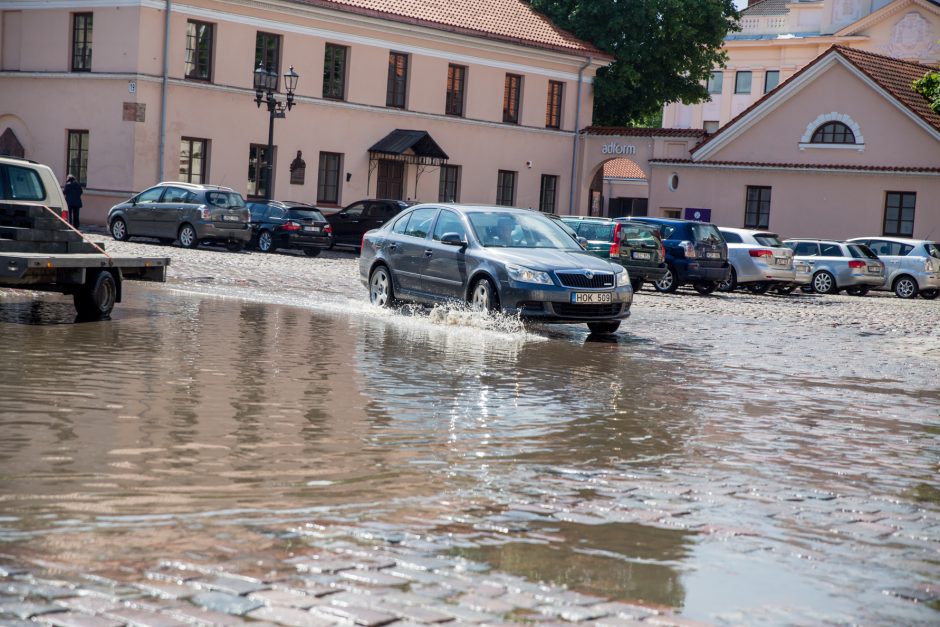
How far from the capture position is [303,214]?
1389 inches

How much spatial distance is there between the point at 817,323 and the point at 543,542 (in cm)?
1661

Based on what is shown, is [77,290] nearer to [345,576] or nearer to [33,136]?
[345,576]

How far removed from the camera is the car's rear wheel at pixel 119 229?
34.1 m

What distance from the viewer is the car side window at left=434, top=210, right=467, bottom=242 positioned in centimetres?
1736

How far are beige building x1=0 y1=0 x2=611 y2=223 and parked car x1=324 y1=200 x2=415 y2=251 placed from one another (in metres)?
3.96

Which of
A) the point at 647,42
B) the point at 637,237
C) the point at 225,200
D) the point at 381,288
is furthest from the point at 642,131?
the point at 381,288

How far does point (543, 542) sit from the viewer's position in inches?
232

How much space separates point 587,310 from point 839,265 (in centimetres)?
1911

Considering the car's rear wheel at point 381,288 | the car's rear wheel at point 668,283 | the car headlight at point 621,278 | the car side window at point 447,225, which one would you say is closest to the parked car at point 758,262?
the car's rear wheel at point 668,283

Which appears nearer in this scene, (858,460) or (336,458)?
(336,458)

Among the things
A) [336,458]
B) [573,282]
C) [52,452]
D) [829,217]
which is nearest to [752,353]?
[573,282]

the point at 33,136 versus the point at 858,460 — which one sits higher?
the point at 33,136

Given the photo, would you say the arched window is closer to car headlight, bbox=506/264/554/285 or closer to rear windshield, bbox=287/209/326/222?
rear windshield, bbox=287/209/326/222

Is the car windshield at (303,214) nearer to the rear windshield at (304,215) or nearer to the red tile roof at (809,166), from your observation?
the rear windshield at (304,215)
